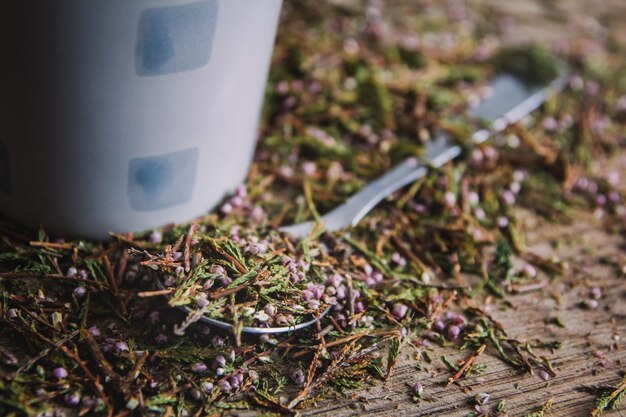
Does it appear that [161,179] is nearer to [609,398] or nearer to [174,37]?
[174,37]

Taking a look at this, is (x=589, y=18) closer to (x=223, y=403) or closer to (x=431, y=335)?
(x=431, y=335)

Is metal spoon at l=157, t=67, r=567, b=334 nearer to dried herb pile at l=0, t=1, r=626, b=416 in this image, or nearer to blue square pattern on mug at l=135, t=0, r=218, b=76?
dried herb pile at l=0, t=1, r=626, b=416

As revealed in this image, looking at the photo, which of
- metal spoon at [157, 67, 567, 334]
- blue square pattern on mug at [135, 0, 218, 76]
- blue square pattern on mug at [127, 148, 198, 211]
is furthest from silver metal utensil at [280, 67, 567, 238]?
blue square pattern on mug at [135, 0, 218, 76]

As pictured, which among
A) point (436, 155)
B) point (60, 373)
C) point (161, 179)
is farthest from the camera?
point (436, 155)

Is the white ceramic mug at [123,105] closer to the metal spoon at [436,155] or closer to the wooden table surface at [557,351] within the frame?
the metal spoon at [436,155]

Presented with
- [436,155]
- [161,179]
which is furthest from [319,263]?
[436,155]

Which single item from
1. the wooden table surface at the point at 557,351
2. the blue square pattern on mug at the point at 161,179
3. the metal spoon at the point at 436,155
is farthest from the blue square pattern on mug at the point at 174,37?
the wooden table surface at the point at 557,351

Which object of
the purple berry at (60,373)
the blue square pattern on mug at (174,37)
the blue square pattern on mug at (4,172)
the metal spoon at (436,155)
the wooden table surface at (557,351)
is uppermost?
the blue square pattern on mug at (174,37)
